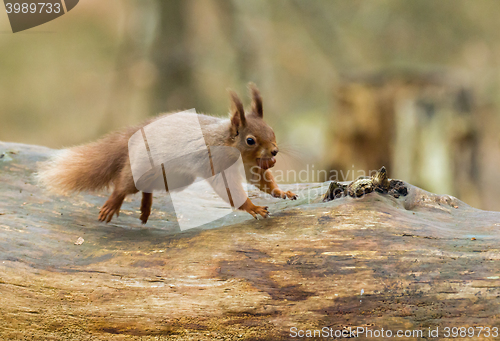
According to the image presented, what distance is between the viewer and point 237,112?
2.59 metres

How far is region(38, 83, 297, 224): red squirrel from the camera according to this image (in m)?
2.59

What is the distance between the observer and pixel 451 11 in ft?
24.1

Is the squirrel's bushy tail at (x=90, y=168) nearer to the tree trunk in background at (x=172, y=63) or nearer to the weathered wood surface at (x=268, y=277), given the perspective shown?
the weathered wood surface at (x=268, y=277)

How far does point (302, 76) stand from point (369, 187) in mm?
5996

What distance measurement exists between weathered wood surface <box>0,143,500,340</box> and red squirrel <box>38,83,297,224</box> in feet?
1.10

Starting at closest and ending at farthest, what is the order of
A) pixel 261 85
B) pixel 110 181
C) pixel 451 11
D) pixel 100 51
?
pixel 110 181, pixel 261 85, pixel 451 11, pixel 100 51

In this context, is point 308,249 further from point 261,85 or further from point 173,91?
point 261,85

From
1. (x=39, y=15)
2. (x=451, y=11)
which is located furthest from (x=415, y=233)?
(x=451, y=11)

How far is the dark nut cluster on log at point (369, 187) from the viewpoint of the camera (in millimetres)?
2416

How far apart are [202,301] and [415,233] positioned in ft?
3.64

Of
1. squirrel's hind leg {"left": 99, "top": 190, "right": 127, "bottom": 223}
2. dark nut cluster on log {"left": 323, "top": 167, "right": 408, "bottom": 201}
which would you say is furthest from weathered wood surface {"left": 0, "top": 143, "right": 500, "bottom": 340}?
squirrel's hind leg {"left": 99, "top": 190, "right": 127, "bottom": 223}

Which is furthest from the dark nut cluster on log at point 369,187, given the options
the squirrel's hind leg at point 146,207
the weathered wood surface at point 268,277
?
the squirrel's hind leg at point 146,207

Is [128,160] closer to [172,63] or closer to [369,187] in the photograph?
[369,187]

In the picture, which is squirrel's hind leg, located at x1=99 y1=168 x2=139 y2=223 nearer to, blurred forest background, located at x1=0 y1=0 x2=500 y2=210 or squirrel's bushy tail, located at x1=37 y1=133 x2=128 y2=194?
squirrel's bushy tail, located at x1=37 y1=133 x2=128 y2=194
